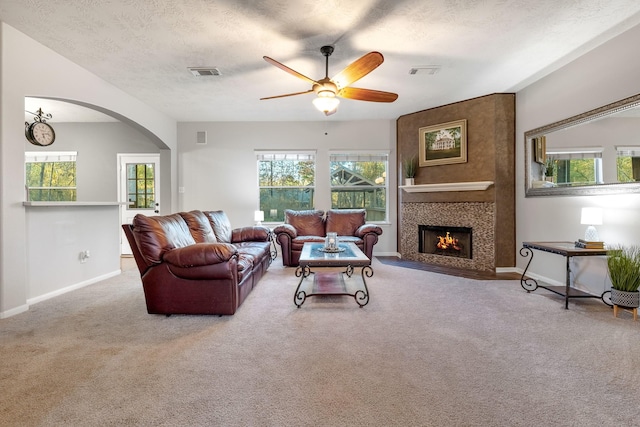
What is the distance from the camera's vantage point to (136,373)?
178cm

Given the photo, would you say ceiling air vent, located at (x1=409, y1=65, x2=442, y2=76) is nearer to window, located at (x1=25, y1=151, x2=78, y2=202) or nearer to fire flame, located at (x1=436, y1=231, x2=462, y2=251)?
fire flame, located at (x1=436, y1=231, x2=462, y2=251)

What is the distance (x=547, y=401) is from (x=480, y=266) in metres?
3.44

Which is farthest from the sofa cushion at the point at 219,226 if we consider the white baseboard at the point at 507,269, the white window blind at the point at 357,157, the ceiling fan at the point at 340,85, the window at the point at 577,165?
the window at the point at 577,165

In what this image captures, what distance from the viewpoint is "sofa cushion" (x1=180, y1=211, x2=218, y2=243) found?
355 cm

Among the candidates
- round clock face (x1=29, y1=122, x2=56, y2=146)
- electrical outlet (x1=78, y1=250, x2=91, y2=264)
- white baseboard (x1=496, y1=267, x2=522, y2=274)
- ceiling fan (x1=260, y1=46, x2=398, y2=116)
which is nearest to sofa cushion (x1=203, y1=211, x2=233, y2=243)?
electrical outlet (x1=78, y1=250, x2=91, y2=264)

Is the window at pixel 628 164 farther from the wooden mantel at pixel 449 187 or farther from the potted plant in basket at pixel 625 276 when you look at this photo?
the wooden mantel at pixel 449 187

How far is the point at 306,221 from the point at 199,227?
Result: 217 centimetres

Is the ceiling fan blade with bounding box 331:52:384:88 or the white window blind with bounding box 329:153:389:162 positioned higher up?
the ceiling fan blade with bounding box 331:52:384:88

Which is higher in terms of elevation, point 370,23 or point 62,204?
point 370,23

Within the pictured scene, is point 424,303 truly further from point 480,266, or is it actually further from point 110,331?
point 110,331

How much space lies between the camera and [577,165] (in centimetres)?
338

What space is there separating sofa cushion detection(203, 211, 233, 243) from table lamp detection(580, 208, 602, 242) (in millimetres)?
4238

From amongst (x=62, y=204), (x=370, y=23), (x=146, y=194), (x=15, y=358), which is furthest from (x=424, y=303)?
(x=146, y=194)

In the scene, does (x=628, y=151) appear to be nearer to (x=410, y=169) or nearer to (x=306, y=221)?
(x=410, y=169)
